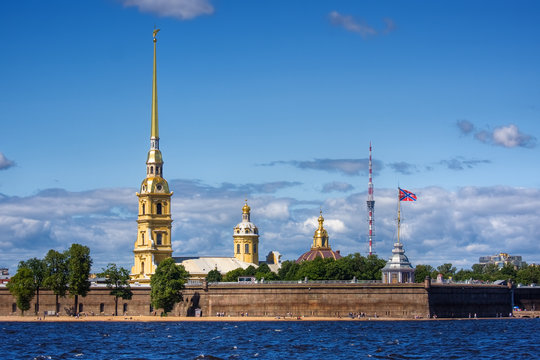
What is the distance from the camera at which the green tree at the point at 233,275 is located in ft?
548

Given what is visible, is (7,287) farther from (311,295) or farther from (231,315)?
(311,295)

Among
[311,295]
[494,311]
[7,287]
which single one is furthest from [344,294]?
[7,287]

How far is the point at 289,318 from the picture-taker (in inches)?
5182

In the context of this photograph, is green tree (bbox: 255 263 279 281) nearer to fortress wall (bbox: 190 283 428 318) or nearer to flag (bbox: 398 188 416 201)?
fortress wall (bbox: 190 283 428 318)

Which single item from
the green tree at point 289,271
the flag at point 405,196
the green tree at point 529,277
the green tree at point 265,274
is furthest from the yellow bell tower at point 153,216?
the green tree at point 529,277

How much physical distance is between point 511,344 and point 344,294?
39.0 m

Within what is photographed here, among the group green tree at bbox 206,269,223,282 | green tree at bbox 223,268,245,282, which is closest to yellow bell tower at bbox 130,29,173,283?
green tree at bbox 206,269,223,282

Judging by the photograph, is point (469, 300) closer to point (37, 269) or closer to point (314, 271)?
point (314, 271)

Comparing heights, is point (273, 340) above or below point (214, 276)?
below

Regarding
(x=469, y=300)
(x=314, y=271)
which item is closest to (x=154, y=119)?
(x=314, y=271)

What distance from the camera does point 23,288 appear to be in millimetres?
136625

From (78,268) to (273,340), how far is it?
45759 mm

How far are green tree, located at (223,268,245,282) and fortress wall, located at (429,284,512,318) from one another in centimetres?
4279

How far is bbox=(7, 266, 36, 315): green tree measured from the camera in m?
137
